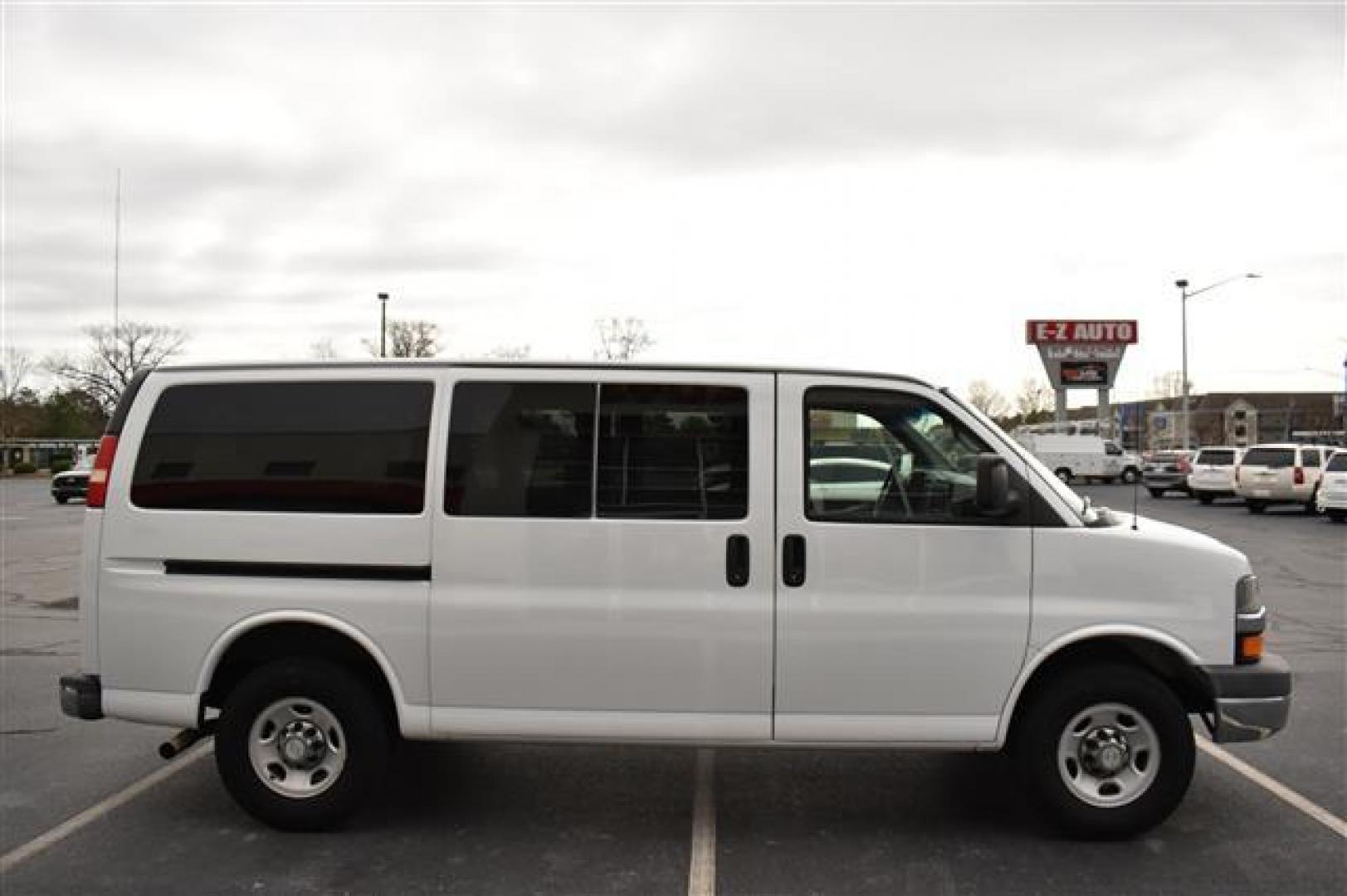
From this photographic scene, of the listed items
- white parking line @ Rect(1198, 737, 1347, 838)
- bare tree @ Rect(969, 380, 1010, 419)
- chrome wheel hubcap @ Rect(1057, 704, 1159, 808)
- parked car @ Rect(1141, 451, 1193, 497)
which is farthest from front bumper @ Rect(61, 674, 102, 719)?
bare tree @ Rect(969, 380, 1010, 419)

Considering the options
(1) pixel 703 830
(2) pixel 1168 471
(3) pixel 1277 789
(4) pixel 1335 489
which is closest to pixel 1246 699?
(3) pixel 1277 789

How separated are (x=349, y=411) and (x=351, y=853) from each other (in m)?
1.92

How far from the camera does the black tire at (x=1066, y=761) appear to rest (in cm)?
439

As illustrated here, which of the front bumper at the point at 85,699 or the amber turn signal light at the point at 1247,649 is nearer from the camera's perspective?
the amber turn signal light at the point at 1247,649

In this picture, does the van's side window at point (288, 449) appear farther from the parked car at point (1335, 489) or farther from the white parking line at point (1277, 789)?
the parked car at point (1335, 489)

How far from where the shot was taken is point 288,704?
181 inches

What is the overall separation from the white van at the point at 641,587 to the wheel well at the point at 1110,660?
1 centimetres

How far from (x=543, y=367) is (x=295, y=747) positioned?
6.69 ft

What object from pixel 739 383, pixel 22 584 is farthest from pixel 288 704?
pixel 22 584

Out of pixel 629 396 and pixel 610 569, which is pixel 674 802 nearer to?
pixel 610 569

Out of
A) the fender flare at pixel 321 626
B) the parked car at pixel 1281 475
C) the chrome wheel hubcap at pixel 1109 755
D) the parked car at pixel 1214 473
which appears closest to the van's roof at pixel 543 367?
the fender flare at pixel 321 626

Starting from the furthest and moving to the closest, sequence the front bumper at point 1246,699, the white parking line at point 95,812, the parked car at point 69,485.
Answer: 1. the parked car at point 69,485
2. the front bumper at point 1246,699
3. the white parking line at point 95,812

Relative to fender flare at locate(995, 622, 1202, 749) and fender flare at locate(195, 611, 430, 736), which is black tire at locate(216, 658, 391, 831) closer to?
fender flare at locate(195, 611, 430, 736)

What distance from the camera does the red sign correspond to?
5034 cm
